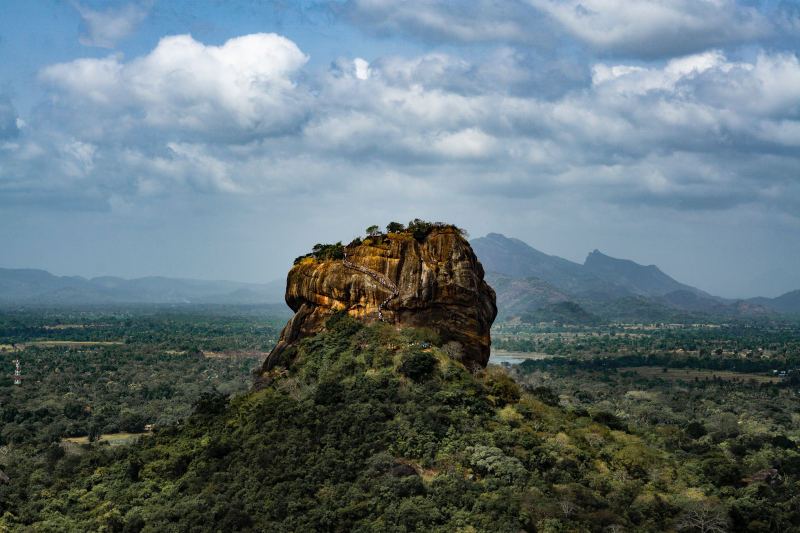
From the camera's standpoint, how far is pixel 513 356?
165125 mm

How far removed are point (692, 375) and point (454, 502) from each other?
109805 millimetres

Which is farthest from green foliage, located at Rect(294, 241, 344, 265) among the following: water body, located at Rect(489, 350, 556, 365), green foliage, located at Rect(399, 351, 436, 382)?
water body, located at Rect(489, 350, 556, 365)

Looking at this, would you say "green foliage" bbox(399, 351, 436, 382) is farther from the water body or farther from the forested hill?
the water body

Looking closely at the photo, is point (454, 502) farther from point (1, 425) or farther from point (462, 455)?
point (1, 425)

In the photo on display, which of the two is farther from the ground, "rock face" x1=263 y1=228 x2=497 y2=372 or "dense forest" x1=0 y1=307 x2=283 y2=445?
"rock face" x1=263 y1=228 x2=497 y2=372

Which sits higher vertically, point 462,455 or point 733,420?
point 462,455

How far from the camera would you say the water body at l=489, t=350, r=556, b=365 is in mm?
151850

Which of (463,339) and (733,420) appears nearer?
(463,339)

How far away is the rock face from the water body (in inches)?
4105

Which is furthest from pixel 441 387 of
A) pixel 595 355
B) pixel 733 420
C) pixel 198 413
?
pixel 595 355

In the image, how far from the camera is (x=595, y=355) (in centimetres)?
16075

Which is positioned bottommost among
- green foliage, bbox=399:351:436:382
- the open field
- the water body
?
the water body

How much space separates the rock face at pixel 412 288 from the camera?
43.0 metres

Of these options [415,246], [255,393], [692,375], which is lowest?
[692,375]
